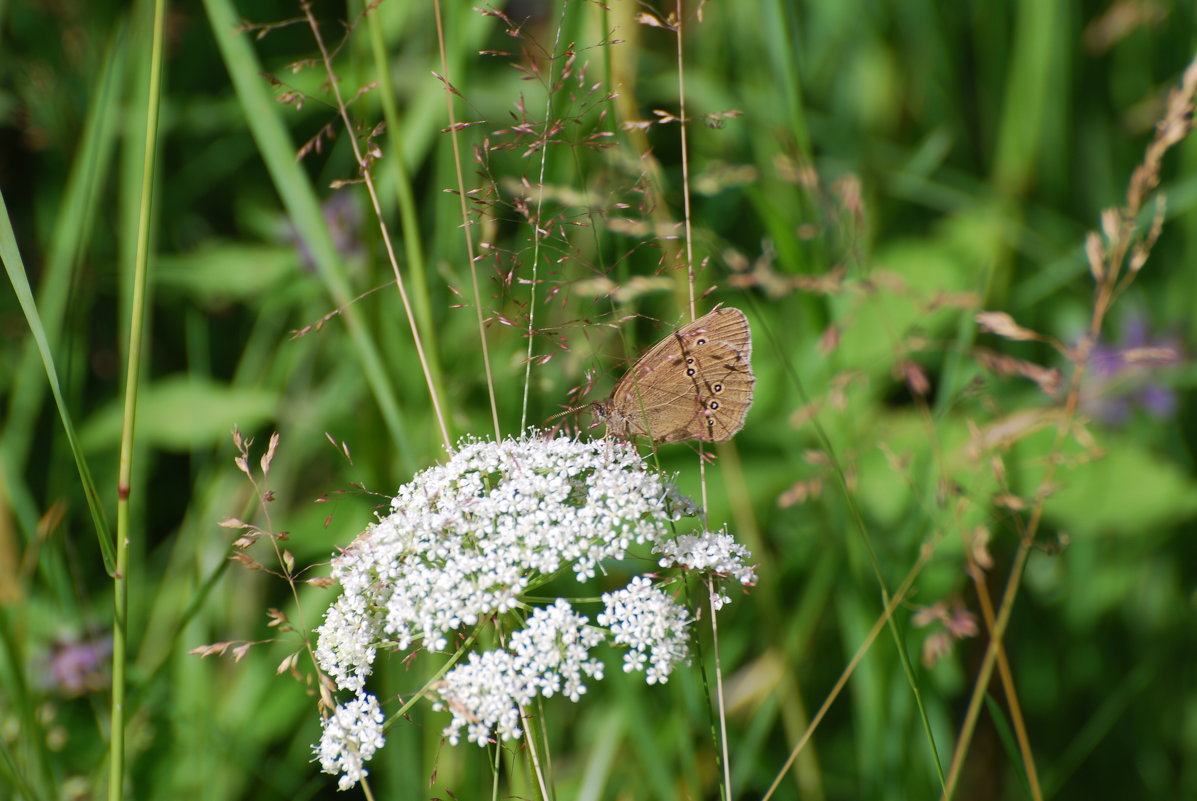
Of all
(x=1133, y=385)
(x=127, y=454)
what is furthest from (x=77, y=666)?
(x=1133, y=385)

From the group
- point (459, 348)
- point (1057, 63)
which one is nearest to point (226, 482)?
point (459, 348)

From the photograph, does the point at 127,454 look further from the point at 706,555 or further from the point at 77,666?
the point at 77,666

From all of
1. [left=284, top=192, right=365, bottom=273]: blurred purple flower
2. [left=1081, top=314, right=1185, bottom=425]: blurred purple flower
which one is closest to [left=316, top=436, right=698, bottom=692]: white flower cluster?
[left=284, top=192, right=365, bottom=273]: blurred purple flower

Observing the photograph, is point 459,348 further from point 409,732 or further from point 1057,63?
point 1057,63

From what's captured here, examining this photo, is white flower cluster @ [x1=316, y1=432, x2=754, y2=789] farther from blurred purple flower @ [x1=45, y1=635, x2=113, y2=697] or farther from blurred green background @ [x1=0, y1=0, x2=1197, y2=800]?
blurred purple flower @ [x1=45, y1=635, x2=113, y2=697]

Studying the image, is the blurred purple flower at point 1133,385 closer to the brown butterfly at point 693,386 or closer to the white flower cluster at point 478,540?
the brown butterfly at point 693,386

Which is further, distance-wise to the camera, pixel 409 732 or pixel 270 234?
pixel 270 234
